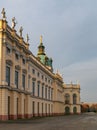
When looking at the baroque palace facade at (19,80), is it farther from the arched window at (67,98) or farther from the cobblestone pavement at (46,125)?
the arched window at (67,98)

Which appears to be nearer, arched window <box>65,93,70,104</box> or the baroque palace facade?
the baroque palace facade

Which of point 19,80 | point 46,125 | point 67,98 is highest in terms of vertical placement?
point 19,80

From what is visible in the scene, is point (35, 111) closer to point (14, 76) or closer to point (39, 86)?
point (39, 86)

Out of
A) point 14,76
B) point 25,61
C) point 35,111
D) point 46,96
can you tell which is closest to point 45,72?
point 46,96

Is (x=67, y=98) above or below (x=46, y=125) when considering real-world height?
above

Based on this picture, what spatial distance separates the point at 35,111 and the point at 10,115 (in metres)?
23.5

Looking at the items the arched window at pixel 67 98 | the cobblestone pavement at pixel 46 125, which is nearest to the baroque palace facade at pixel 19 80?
the cobblestone pavement at pixel 46 125

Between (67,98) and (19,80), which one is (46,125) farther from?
(67,98)

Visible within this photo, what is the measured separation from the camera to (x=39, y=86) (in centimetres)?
8281

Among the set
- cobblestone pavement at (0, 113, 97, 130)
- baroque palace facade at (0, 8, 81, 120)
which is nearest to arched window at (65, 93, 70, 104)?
baroque palace facade at (0, 8, 81, 120)

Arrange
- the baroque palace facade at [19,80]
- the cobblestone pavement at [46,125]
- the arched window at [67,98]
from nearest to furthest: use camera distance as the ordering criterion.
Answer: the cobblestone pavement at [46,125], the baroque palace facade at [19,80], the arched window at [67,98]

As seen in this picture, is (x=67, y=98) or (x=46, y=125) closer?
(x=46, y=125)

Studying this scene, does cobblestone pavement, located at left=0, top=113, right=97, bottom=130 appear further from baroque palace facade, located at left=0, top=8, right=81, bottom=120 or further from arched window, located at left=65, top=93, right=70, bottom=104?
arched window, located at left=65, top=93, right=70, bottom=104

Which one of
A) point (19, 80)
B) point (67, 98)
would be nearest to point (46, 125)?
point (19, 80)
